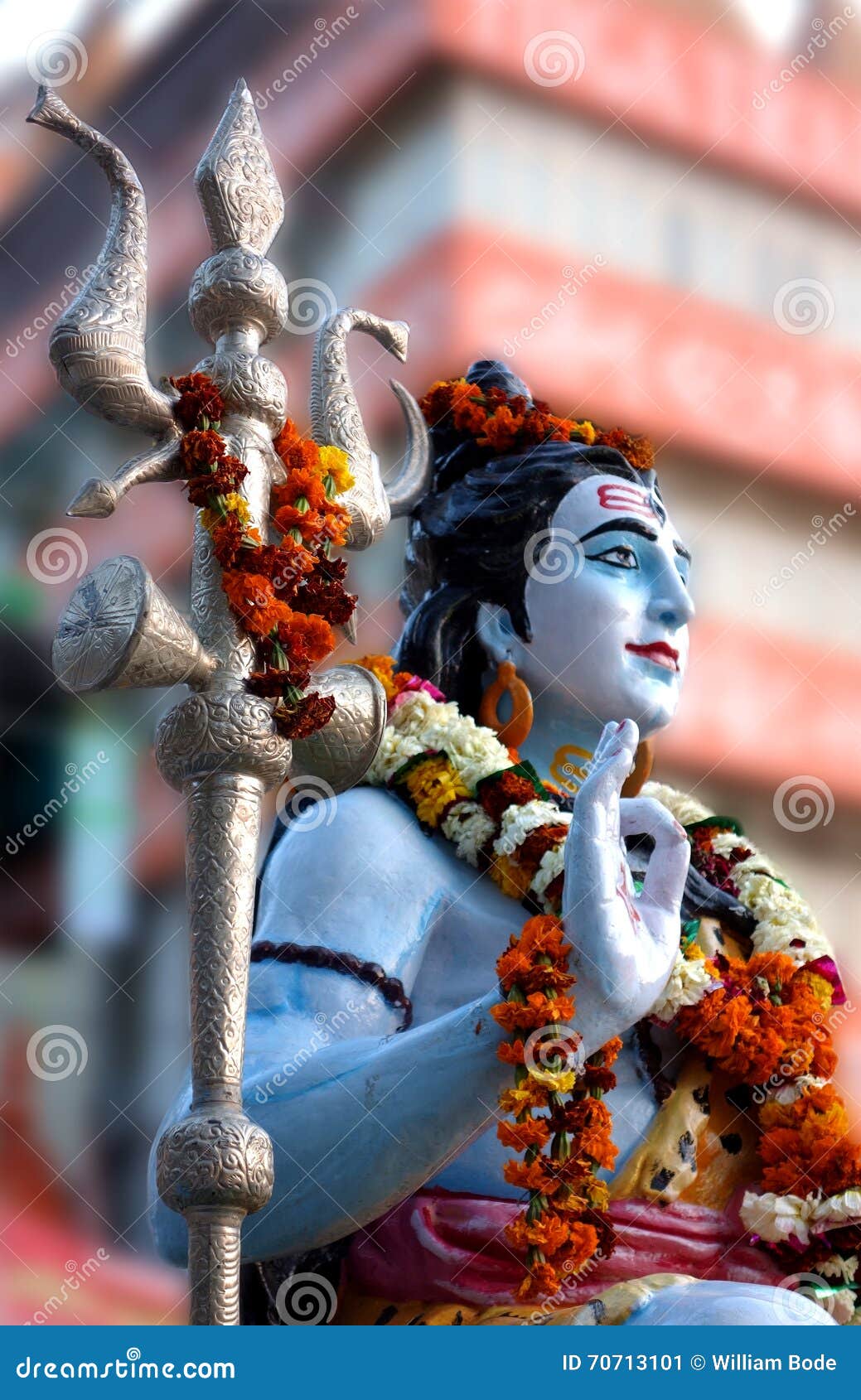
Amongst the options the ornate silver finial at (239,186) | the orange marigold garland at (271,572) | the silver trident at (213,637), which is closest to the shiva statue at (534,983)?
the silver trident at (213,637)

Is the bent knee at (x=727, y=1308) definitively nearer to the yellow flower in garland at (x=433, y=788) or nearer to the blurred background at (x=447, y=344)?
the yellow flower in garland at (x=433, y=788)

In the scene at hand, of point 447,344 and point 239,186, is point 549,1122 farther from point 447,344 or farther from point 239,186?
point 447,344

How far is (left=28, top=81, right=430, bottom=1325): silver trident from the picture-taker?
2656 mm

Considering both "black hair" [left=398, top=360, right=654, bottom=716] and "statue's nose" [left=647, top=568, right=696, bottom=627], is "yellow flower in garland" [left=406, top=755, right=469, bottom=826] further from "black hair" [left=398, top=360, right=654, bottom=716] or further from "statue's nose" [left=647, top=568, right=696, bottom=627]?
"statue's nose" [left=647, top=568, right=696, bottom=627]

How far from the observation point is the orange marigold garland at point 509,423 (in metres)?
4.29

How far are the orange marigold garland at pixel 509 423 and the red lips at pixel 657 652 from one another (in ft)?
1.62

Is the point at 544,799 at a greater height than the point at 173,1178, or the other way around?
the point at 544,799

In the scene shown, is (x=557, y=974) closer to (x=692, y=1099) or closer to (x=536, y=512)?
(x=692, y=1099)

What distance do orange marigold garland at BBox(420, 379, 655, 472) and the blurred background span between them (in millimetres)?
1665

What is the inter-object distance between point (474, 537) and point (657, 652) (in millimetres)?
509

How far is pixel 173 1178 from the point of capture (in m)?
2.63

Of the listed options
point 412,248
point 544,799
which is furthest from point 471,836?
point 412,248

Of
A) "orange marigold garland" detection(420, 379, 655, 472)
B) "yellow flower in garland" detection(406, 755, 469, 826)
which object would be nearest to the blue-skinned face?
"orange marigold garland" detection(420, 379, 655, 472)

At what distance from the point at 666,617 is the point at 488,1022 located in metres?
1.31
